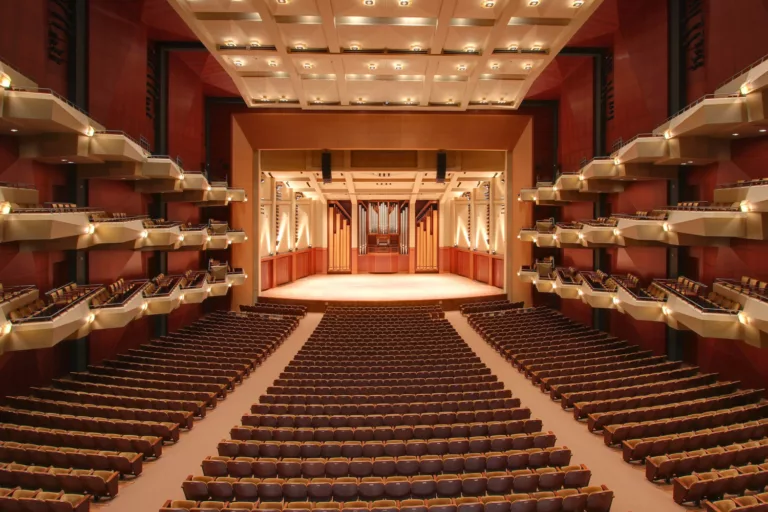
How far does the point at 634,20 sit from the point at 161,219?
51.0 ft

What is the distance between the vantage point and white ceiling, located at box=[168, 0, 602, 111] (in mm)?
11586

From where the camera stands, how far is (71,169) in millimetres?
11727

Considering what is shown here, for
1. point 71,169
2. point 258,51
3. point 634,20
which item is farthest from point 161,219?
point 634,20

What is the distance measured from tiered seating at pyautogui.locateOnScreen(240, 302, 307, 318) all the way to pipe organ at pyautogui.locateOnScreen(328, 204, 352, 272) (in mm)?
Answer: 10920

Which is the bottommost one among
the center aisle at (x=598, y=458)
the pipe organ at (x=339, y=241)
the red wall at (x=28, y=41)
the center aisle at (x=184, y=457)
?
the center aisle at (x=184, y=457)

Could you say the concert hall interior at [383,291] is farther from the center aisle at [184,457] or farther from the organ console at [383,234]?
the organ console at [383,234]

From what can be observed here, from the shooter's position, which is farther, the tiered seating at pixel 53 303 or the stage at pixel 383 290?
the stage at pixel 383 290

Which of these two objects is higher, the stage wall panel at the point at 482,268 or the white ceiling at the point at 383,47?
the white ceiling at the point at 383,47

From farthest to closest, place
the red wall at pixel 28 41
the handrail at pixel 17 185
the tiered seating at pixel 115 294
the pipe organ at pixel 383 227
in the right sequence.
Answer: the pipe organ at pixel 383 227 → the tiered seating at pixel 115 294 → the red wall at pixel 28 41 → the handrail at pixel 17 185

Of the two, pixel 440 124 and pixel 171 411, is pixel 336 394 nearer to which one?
pixel 171 411

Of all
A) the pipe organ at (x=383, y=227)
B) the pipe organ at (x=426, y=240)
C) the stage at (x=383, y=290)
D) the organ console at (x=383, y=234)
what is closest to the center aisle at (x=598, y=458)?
the stage at (x=383, y=290)

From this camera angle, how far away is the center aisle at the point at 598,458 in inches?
A: 222

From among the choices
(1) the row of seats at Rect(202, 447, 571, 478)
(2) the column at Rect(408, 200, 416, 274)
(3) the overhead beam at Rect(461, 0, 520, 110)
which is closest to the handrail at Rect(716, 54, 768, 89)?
(3) the overhead beam at Rect(461, 0, 520, 110)

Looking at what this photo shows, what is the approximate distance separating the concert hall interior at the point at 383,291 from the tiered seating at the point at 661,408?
5 cm
